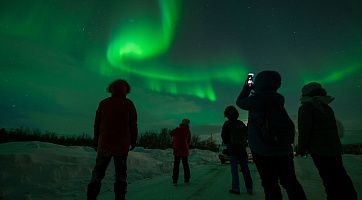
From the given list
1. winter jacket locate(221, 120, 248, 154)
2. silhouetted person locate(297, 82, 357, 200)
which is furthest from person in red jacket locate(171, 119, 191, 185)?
silhouetted person locate(297, 82, 357, 200)

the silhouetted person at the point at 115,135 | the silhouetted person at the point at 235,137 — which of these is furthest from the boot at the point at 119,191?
the silhouetted person at the point at 235,137

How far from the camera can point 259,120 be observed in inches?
123

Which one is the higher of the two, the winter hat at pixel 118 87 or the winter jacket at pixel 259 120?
the winter hat at pixel 118 87

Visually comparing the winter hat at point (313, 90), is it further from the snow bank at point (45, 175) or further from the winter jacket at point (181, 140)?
the winter jacket at point (181, 140)

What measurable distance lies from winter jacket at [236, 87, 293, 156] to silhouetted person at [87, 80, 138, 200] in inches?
75.0

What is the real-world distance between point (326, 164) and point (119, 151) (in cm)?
276

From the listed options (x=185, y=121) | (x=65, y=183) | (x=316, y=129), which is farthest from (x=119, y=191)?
(x=185, y=121)

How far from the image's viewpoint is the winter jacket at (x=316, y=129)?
355 centimetres

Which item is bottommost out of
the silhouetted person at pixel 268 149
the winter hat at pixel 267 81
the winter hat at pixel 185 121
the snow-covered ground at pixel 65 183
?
the snow-covered ground at pixel 65 183

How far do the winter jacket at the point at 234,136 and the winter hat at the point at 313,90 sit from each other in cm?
255

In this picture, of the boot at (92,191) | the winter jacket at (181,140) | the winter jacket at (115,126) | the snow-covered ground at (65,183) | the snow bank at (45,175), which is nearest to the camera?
the boot at (92,191)

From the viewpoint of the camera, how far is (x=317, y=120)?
142 inches

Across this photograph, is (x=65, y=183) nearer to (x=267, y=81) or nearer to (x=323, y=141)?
(x=267, y=81)

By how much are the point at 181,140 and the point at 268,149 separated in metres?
5.21
